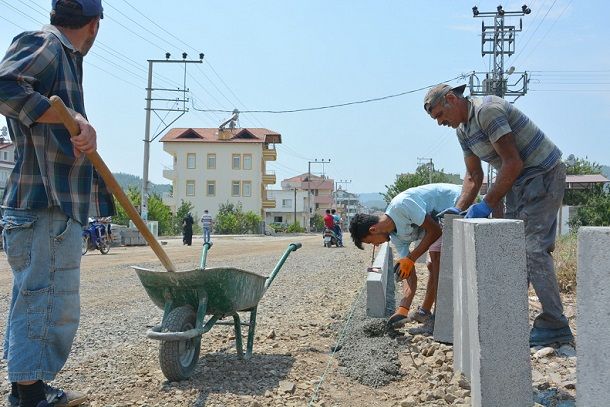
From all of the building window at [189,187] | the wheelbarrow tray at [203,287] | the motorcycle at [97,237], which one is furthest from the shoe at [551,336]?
the building window at [189,187]

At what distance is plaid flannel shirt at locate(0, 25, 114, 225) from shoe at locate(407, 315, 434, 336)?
10.1ft

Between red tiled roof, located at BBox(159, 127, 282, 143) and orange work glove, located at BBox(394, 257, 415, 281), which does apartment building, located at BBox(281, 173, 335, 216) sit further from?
orange work glove, located at BBox(394, 257, 415, 281)

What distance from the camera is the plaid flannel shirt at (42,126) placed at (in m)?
2.74

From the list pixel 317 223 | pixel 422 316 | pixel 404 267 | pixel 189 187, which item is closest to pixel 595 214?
pixel 422 316

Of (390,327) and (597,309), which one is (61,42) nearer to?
(597,309)

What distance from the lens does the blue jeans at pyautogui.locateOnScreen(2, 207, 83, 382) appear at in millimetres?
2844

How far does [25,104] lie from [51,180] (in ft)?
1.16

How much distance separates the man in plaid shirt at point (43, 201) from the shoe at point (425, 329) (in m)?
3.03

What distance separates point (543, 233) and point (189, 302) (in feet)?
7.38

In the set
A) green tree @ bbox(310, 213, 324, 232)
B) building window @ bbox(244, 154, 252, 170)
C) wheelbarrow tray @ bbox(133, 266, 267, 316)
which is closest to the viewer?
wheelbarrow tray @ bbox(133, 266, 267, 316)

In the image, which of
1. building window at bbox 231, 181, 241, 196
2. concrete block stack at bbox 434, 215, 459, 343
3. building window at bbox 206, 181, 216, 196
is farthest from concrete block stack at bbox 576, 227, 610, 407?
building window at bbox 206, 181, 216, 196

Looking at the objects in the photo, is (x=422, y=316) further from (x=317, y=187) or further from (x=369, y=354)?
(x=317, y=187)

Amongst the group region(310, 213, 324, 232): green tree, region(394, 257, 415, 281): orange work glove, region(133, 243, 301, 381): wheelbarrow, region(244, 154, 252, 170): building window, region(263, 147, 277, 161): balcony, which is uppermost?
region(263, 147, 277, 161): balcony

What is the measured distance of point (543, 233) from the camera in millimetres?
4262
